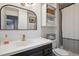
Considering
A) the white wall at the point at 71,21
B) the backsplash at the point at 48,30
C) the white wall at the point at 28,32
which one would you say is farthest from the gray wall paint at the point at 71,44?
the white wall at the point at 28,32

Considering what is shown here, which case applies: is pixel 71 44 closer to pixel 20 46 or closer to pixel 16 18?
pixel 20 46

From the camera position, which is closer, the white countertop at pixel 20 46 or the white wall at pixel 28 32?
the white countertop at pixel 20 46

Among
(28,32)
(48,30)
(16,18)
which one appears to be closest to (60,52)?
(48,30)

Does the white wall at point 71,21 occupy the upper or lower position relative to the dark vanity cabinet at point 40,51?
upper

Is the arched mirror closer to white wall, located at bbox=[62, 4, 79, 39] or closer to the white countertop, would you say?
the white countertop

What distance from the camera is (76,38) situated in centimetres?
116

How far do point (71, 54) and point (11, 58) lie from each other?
2.32 feet

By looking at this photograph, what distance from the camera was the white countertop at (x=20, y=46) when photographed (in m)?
1.00

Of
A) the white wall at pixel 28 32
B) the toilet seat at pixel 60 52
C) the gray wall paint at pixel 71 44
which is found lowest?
the toilet seat at pixel 60 52

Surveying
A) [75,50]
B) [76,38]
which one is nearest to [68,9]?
[76,38]

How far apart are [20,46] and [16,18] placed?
0.35 metres

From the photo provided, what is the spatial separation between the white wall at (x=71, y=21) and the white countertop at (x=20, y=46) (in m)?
0.26

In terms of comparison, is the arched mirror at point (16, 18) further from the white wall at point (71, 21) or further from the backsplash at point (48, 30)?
the white wall at point (71, 21)

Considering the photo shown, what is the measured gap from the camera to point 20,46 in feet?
3.67
